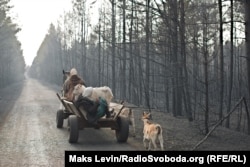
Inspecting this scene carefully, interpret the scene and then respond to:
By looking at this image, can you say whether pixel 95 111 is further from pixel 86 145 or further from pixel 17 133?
pixel 17 133

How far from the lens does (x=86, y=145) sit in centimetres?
1109

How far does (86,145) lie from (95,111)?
40.5 inches

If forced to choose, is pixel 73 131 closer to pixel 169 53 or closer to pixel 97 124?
pixel 97 124

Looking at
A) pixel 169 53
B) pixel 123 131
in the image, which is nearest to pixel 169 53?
pixel 169 53

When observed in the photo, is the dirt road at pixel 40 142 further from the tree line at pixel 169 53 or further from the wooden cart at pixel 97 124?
the tree line at pixel 169 53

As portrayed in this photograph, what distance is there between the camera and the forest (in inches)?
590

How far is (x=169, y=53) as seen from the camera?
20.5m

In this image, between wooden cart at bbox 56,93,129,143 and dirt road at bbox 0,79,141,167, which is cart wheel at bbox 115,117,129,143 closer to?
wooden cart at bbox 56,93,129,143

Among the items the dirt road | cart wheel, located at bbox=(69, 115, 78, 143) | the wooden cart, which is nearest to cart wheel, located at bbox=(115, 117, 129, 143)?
the wooden cart

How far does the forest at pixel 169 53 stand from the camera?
590 inches

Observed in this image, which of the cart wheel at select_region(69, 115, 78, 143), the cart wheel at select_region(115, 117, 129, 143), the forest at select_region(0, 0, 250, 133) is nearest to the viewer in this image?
the cart wheel at select_region(69, 115, 78, 143)

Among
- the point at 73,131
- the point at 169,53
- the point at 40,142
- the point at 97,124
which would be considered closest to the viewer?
the point at 73,131

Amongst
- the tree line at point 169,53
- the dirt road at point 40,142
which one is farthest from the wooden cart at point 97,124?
the tree line at point 169,53

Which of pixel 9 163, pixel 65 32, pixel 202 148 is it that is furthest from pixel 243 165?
pixel 65 32
